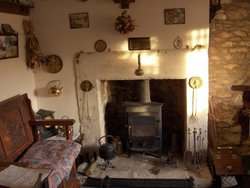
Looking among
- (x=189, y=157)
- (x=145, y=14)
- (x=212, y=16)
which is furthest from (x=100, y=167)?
(x=212, y=16)

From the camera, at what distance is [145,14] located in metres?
3.68

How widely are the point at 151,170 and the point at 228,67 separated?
1613 millimetres

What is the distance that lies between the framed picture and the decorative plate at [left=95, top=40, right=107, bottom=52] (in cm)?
95

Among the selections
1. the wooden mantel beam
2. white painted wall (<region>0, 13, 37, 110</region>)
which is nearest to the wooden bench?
white painted wall (<region>0, 13, 37, 110</region>)

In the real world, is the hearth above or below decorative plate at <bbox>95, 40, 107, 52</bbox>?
below

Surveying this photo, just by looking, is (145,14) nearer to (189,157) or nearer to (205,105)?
(205,105)

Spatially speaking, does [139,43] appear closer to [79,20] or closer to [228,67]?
[79,20]

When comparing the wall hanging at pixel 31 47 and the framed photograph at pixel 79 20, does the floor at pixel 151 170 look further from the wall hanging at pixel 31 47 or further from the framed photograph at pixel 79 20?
the framed photograph at pixel 79 20

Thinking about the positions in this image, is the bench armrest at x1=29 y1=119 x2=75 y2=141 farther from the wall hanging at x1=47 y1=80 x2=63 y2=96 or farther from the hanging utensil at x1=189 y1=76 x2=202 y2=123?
the hanging utensil at x1=189 y1=76 x2=202 y2=123

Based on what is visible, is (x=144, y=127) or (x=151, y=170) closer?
(x=151, y=170)

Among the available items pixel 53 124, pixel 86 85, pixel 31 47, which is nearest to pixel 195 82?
pixel 86 85

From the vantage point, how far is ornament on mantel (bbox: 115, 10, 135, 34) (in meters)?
3.59

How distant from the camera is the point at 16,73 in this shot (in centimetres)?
357

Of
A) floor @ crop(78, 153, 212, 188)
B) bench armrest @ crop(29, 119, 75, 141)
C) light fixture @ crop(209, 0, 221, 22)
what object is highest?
light fixture @ crop(209, 0, 221, 22)
